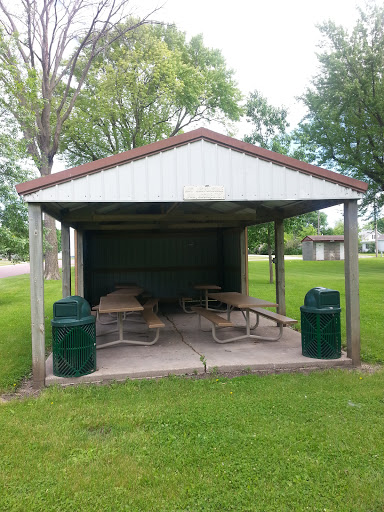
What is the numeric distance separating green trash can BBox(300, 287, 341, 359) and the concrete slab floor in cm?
14

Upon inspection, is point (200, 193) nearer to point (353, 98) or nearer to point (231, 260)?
point (231, 260)

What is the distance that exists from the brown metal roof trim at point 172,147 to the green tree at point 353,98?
14015 mm

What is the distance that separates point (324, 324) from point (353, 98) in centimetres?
1674

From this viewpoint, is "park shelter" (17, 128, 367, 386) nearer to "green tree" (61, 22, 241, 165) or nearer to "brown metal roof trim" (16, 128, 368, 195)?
"brown metal roof trim" (16, 128, 368, 195)

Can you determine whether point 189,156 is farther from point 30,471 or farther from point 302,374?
point 30,471

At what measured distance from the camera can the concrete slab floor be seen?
489cm

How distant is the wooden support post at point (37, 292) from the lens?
461cm

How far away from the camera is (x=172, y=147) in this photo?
4.77m

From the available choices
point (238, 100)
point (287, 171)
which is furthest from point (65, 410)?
point (238, 100)

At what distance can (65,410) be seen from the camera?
12.6ft

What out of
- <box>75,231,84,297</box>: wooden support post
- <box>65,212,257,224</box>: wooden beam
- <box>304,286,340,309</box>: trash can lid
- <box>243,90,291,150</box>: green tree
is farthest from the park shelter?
<box>243,90,291,150</box>: green tree

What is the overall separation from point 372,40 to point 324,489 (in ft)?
71.7

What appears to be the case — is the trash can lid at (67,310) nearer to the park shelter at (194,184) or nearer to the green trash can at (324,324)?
the park shelter at (194,184)

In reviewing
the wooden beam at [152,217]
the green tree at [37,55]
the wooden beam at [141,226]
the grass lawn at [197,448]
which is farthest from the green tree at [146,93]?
the grass lawn at [197,448]
